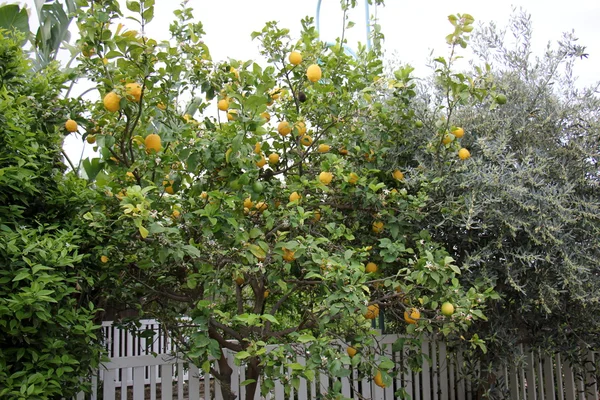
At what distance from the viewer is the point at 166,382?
3.55m

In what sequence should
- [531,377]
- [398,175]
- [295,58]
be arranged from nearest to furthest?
[295,58] < [398,175] < [531,377]

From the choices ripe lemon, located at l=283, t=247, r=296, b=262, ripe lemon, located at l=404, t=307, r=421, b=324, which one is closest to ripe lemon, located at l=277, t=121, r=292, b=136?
ripe lemon, located at l=283, t=247, r=296, b=262

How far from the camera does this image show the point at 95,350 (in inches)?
106

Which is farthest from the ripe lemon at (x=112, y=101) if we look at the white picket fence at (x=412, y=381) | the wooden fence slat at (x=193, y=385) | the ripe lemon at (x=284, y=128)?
the wooden fence slat at (x=193, y=385)

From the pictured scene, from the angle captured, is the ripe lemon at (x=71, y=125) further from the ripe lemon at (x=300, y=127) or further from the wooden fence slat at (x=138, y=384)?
the wooden fence slat at (x=138, y=384)

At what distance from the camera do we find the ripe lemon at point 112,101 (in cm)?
238

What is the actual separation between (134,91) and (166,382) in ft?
6.54

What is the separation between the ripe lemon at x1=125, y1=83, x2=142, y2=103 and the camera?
8.04 feet

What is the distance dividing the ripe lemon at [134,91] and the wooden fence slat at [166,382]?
1894 millimetres

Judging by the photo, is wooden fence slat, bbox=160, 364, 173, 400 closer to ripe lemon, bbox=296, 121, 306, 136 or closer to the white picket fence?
the white picket fence

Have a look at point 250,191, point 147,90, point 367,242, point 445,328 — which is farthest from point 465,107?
point 147,90

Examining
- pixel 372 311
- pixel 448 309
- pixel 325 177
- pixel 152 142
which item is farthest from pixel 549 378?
pixel 152 142

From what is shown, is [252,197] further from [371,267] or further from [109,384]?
[109,384]

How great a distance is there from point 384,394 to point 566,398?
187cm
